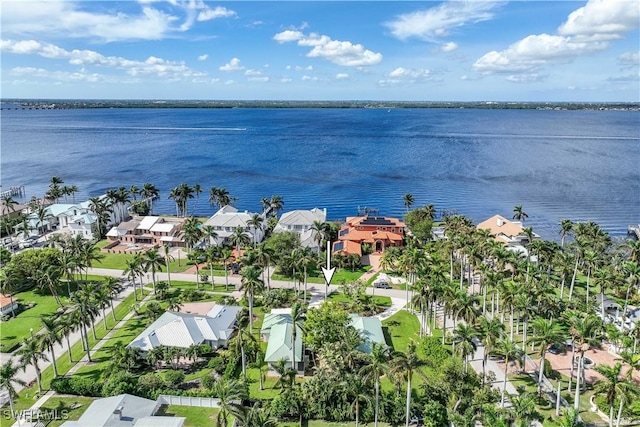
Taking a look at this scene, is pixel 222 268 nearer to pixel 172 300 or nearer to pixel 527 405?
pixel 172 300

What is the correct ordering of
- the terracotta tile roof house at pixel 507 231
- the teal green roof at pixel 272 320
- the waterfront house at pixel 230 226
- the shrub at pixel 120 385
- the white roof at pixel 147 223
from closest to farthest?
the shrub at pixel 120 385, the teal green roof at pixel 272 320, the terracotta tile roof house at pixel 507 231, the waterfront house at pixel 230 226, the white roof at pixel 147 223

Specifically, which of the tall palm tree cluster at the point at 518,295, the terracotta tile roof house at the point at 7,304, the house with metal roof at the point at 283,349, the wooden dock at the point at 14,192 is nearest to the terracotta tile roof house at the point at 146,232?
the terracotta tile roof house at the point at 7,304

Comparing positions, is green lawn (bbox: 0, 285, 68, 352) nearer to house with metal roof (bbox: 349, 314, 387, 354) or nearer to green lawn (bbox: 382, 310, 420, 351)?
house with metal roof (bbox: 349, 314, 387, 354)

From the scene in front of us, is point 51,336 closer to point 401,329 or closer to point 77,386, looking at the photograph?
point 77,386

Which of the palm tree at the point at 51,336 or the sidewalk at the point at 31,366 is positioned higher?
the palm tree at the point at 51,336

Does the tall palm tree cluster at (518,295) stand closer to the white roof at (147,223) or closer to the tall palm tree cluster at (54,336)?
the tall palm tree cluster at (54,336)

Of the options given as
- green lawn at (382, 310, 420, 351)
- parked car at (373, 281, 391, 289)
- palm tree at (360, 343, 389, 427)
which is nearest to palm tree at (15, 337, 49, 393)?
palm tree at (360, 343, 389, 427)
